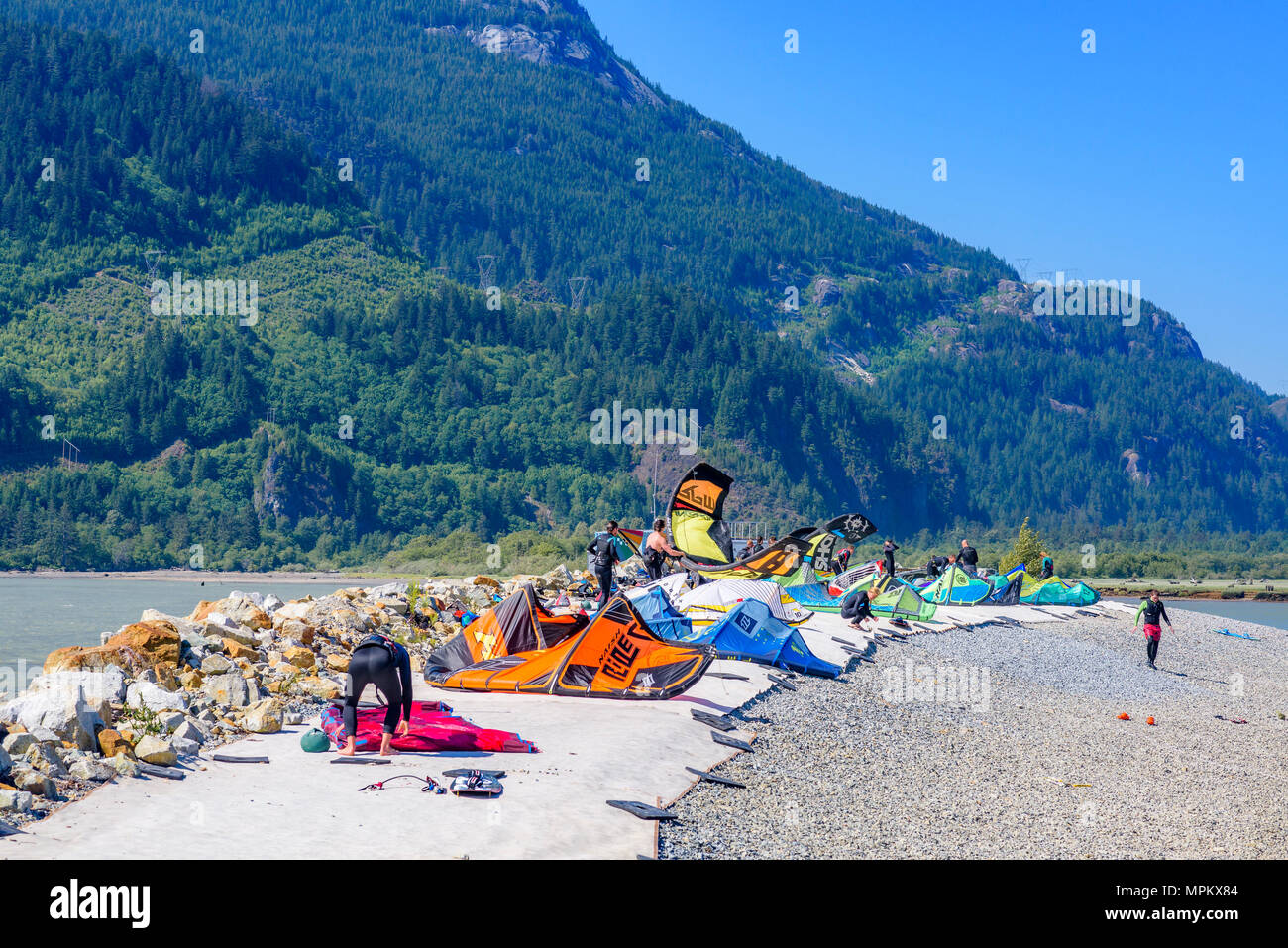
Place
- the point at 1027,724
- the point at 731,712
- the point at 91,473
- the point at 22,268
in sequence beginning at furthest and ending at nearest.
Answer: the point at 22,268 → the point at 91,473 → the point at 1027,724 → the point at 731,712

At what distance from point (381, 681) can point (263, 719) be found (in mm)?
2191

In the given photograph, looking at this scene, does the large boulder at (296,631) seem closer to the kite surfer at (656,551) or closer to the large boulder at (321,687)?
the large boulder at (321,687)

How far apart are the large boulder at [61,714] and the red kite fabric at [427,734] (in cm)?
240

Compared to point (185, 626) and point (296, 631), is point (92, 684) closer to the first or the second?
point (185, 626)

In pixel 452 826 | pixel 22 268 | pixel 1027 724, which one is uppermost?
pixel 22 268

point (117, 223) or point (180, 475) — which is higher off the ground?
point (117, 223)

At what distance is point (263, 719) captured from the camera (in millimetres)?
14352

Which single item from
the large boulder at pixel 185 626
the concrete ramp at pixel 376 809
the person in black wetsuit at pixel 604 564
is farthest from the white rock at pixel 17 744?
the person in black wetsuit at pixel 604 564

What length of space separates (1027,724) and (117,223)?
173945mm

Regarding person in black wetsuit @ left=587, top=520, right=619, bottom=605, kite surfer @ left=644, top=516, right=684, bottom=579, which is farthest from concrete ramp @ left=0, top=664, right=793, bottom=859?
kite surfer @ left=644, top=516, right=684, bottom=579

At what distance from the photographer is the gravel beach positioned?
13.0 metres

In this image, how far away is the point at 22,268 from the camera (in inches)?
6186
